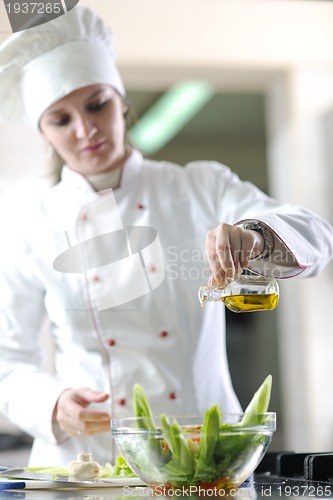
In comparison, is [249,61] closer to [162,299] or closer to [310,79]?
[310,79]

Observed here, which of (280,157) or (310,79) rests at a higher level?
(310,79)

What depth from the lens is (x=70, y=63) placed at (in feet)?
4.80

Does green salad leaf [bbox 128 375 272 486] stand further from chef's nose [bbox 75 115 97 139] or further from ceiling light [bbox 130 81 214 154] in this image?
ceiling light [bbox 130 81 214 154]

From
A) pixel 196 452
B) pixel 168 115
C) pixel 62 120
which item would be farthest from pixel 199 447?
pixel 168 115

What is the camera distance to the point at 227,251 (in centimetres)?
99

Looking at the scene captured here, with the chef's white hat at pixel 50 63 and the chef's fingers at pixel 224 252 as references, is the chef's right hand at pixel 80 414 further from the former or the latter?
the chef's white hat at pixel 50 63

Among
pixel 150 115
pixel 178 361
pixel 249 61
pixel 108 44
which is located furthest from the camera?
pixel 150 115

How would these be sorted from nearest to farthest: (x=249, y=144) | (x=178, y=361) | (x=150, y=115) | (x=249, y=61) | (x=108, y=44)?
(x=178, y=361), (x=108, y=44), (x=249, y=61), (x=150, y=115), (x=249, y=144)

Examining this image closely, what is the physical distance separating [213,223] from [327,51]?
1937 mm

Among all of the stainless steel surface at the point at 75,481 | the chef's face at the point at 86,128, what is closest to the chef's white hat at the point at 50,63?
the chef's face at the point at 86,128

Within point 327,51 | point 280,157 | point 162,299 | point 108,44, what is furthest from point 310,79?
point 162,299

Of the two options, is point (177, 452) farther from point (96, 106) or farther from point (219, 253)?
point (96, 106)

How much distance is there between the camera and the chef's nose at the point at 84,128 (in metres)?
1.42

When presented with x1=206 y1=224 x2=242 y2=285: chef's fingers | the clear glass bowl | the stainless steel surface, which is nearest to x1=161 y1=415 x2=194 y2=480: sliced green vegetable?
the clear glass bowl
